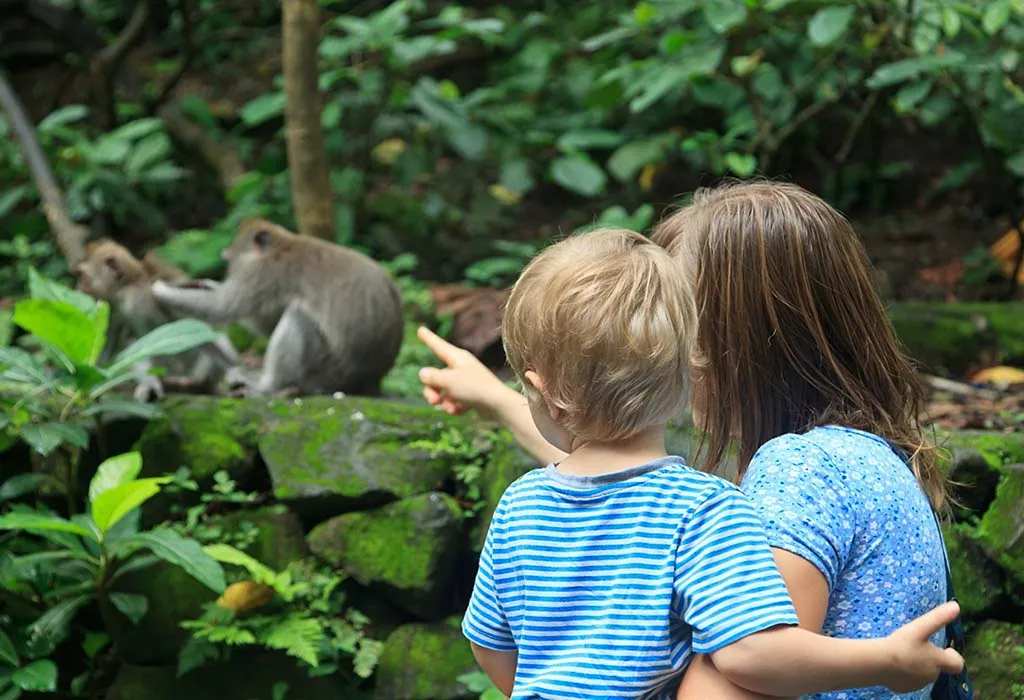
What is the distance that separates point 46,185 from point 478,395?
4.61m

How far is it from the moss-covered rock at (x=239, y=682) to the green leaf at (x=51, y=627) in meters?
0.36

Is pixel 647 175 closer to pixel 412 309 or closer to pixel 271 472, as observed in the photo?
pixel 412 309

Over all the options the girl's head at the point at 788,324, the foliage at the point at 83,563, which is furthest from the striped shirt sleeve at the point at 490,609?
the foliage at the point at 83,563

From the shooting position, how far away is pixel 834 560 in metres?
1.81

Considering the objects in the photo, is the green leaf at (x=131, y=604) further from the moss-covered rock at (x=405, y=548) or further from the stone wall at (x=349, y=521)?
the moss-covered rock at (x=405, y=548)

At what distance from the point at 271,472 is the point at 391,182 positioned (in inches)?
216

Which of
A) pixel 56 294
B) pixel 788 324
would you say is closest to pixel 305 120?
pixel 56 294

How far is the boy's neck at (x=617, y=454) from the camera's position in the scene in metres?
1.78

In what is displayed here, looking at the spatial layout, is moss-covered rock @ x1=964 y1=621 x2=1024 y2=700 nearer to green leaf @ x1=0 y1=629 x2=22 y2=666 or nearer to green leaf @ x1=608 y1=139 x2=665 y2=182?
green leaf @ x1=0 y1=629 x2=22 y2=666

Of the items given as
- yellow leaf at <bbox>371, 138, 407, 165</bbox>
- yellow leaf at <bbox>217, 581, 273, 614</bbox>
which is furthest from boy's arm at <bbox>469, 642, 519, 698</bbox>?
yellow leaf at <bbox>371, 138, 407, 165</bbox>

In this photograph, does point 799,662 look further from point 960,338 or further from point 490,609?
point 960,338

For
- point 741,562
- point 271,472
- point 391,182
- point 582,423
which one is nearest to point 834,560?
point 741,562

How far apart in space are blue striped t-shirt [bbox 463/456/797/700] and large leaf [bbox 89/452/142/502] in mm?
2549

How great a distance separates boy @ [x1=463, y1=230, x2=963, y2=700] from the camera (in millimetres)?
1624
